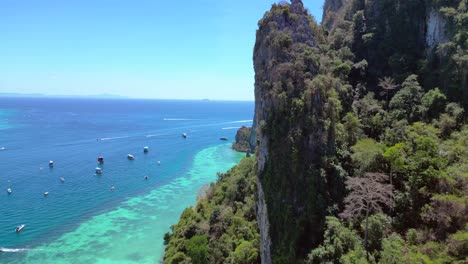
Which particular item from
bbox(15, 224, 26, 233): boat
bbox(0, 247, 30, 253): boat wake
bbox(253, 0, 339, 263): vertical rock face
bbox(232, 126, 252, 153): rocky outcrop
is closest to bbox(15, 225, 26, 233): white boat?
bbox(15, 224, 26, 233): boat

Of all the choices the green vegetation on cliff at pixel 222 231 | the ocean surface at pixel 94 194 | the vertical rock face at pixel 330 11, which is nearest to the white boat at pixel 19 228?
the ocean surface at pixel 94 194

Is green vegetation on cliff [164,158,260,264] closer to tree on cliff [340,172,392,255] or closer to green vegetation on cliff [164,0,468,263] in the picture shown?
green vegetation on cliff [164,0,468,263]

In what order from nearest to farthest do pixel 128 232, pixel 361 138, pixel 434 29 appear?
pixel 361 138
pixel 434 29
pixel 128 232

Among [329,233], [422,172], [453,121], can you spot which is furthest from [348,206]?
[453,121]

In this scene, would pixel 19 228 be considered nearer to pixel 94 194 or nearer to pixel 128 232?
pixel 128 232

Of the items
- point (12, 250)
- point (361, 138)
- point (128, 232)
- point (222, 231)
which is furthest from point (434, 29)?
point (12, 250)

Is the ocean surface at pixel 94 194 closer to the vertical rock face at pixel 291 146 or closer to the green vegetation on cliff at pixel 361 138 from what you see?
the vertical rock face at pixel 291 146
